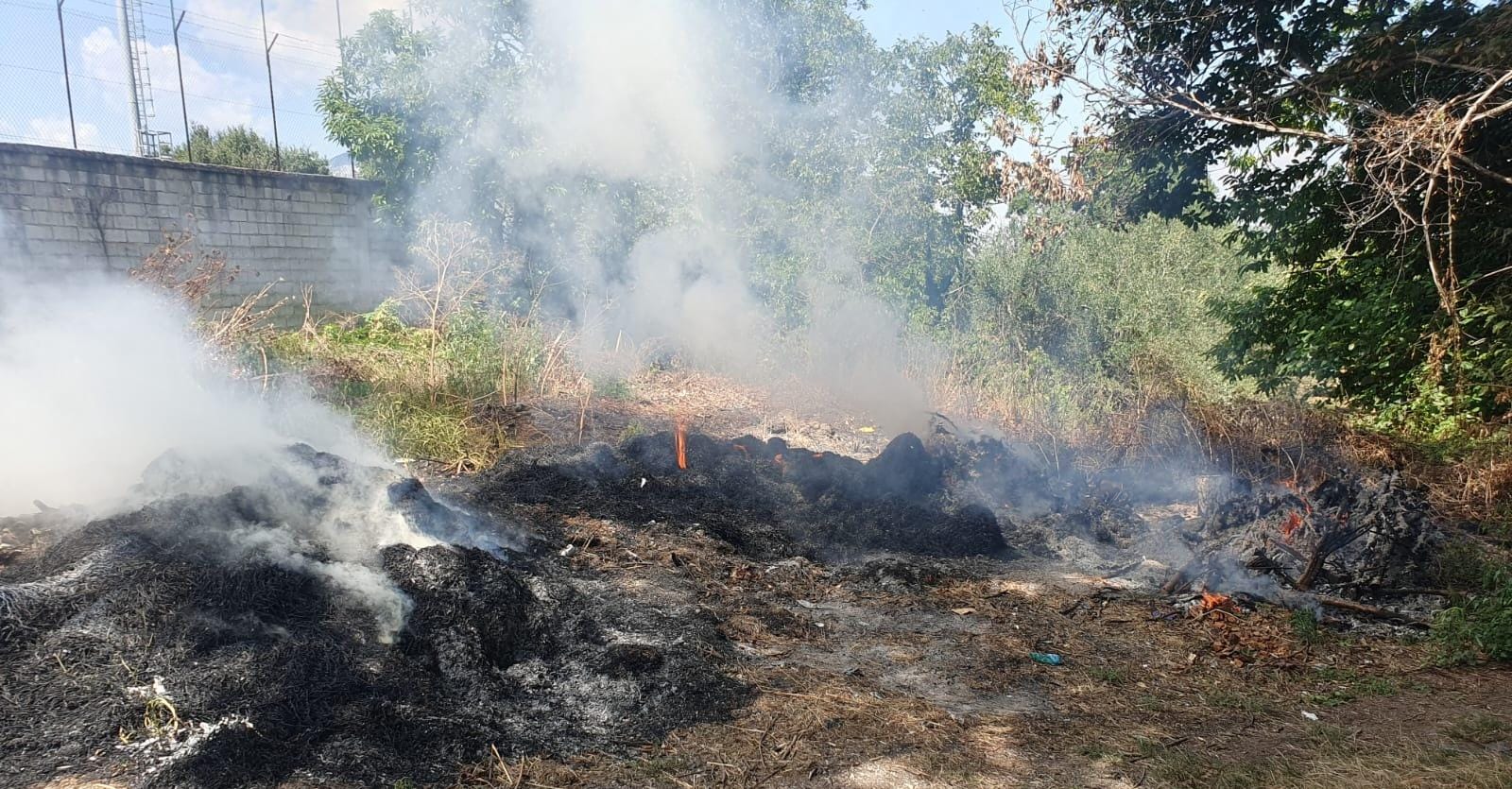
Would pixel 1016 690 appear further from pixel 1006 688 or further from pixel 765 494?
pixel 765 494

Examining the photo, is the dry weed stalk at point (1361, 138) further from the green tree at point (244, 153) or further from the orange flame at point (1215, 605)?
the green tree at point (244, 153)

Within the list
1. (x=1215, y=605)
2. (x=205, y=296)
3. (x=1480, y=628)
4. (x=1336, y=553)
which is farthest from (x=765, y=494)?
(x=205, y=296)

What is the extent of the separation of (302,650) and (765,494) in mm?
4416

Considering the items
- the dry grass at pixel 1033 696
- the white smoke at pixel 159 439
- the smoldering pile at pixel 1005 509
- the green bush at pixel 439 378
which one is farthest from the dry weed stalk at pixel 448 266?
the dry grass at pixel 1033 696

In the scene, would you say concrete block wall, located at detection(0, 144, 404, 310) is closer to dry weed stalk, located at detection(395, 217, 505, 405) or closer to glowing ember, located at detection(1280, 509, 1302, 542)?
dry weed stalk, located at detection(395, 217, 505, 405)

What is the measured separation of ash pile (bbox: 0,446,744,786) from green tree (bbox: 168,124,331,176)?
15.3m

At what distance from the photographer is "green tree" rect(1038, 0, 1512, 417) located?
513 cm

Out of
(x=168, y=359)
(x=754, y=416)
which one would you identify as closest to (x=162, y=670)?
(x=168, y=359)

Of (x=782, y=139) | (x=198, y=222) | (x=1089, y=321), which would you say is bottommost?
(x=1089, y=321)

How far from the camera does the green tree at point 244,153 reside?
1831 cm

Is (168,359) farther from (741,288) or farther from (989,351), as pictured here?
Answer: (989,351)

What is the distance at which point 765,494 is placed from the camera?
7668 mm

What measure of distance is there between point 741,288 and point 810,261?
1.27 metres

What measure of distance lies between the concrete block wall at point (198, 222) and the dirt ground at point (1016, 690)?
787 cm
